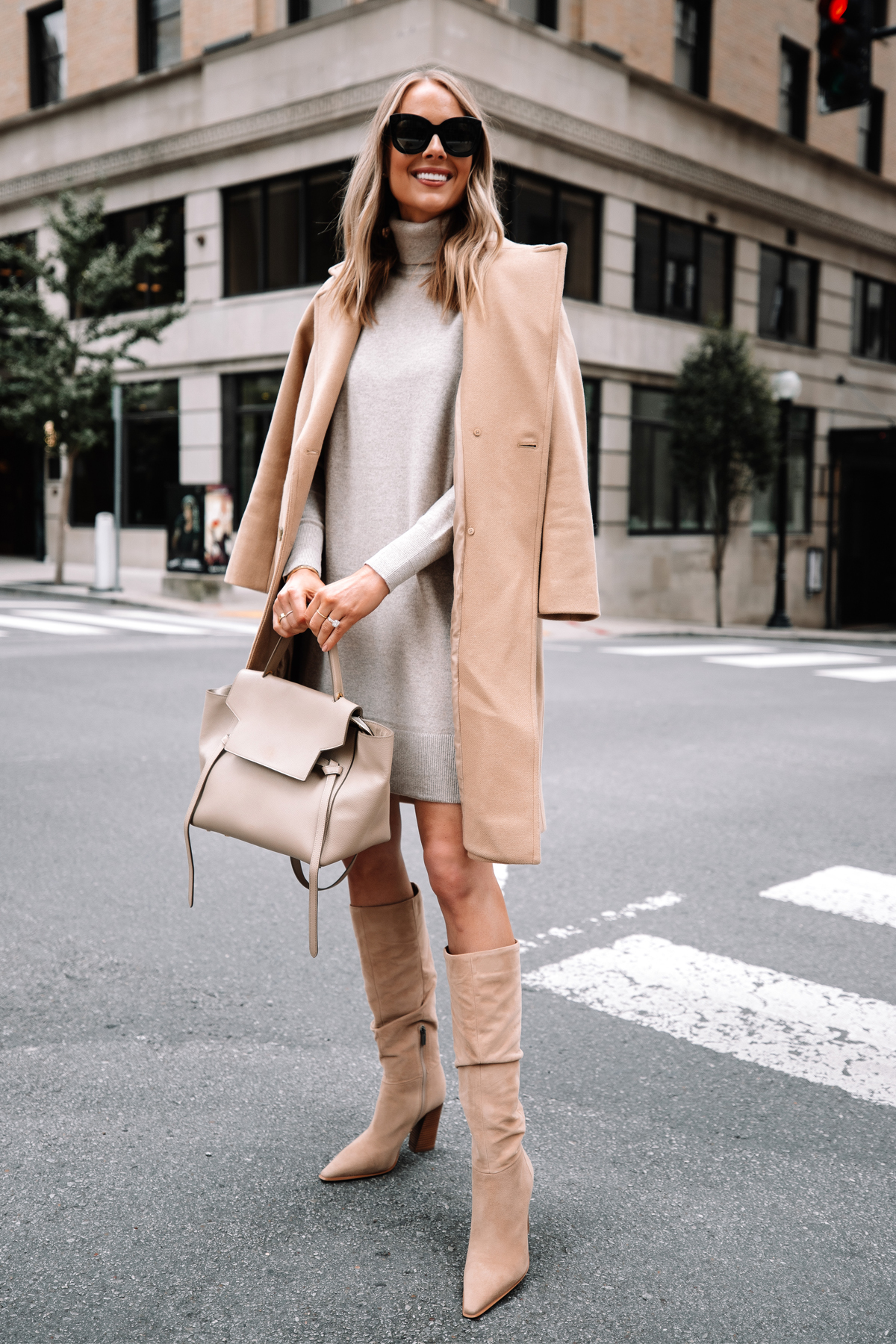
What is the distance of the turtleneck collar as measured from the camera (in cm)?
246

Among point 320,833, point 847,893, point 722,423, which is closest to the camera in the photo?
point 320,833

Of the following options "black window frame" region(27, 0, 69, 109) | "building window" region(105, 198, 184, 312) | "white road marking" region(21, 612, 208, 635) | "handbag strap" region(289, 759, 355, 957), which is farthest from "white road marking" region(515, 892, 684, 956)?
"black window frame" region(27, 0, 69, 109)

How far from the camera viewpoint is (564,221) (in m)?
21.4

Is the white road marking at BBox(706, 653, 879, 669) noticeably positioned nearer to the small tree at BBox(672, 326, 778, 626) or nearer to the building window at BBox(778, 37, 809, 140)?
the small tree at BBox(672, 326, 778, 626)

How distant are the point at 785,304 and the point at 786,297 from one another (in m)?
0.14

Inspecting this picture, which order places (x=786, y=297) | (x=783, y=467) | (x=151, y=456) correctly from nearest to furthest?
1. (x=783, y=467)
2. (x=151, y=456)
3. (x=786, y=297)

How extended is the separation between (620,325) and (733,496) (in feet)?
11.9

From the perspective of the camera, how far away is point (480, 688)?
231 cm

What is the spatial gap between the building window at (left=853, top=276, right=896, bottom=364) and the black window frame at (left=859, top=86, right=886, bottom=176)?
2.52 m

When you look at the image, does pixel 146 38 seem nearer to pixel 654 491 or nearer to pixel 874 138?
pixel 654 491

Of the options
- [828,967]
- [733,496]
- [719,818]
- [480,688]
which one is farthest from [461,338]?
[733,496]

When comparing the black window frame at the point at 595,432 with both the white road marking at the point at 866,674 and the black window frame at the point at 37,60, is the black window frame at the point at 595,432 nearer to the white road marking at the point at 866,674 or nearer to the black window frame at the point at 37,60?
the white road marking at the point at 866,674

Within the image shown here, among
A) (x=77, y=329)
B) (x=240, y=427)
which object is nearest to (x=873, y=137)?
(x=240, y=427)

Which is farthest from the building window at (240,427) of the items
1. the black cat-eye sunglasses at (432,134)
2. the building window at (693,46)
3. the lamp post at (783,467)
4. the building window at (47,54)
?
the black cat-eye sunglasses at (432,134)
